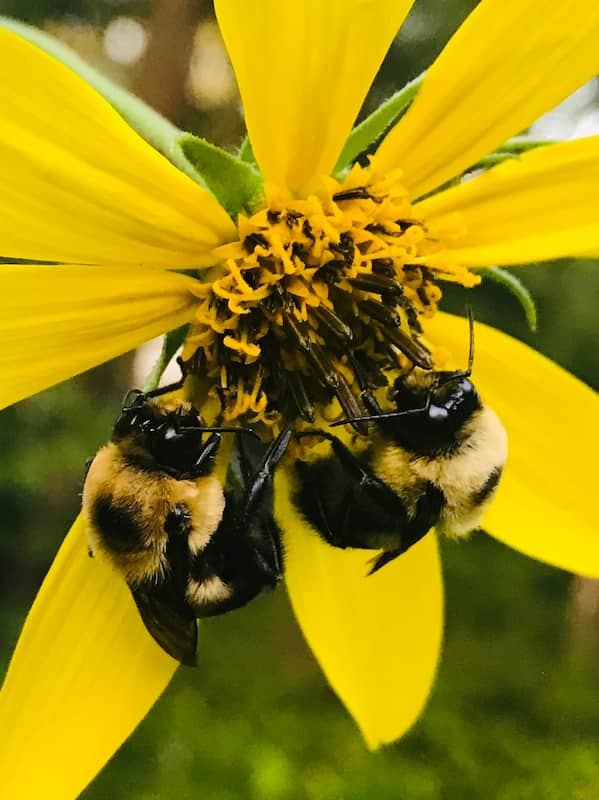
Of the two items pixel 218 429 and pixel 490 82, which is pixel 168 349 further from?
pixel 490 82

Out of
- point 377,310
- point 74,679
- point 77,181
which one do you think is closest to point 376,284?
point 377,310

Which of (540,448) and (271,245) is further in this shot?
(540,448)

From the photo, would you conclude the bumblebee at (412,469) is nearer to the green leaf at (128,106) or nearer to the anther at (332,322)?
the anther at (332,322)

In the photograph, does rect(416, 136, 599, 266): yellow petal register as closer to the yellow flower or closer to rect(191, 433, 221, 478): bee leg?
the yellow flower

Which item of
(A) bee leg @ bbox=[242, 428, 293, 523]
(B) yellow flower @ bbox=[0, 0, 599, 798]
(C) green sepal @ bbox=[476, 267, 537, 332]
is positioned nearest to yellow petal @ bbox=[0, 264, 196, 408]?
(B) yellow flower @ bbox=[0, 0, 599, 798]

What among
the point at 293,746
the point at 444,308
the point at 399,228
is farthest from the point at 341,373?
the point at 444,308

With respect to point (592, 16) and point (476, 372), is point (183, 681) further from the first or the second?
point (592, 16)

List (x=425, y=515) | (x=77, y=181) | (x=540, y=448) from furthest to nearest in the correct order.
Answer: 1. (x=540, y=448)
2. (x=425, y=515)
3. (x=77, y=181)
